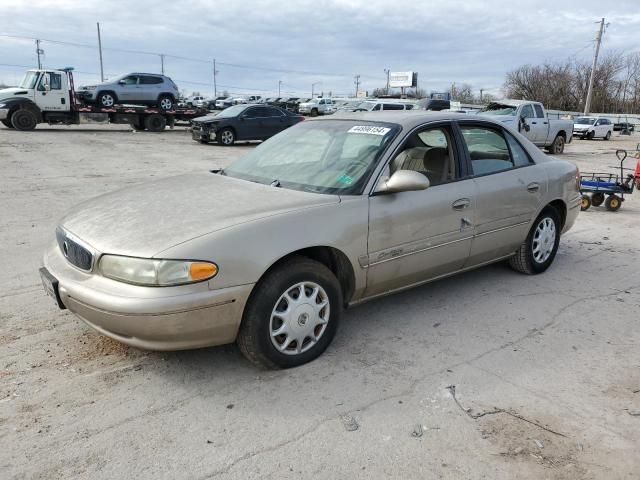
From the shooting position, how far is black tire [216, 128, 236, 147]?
1858 cm

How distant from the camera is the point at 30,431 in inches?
103

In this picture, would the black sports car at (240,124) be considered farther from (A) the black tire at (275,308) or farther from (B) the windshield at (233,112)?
(A) the black tire at (275,308)

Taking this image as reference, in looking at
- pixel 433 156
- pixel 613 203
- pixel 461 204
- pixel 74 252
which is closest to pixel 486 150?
pixel 433 156

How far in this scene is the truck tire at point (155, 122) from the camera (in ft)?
79.0

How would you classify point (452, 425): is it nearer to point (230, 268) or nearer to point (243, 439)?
point (243, 439)

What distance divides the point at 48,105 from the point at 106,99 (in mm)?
2664

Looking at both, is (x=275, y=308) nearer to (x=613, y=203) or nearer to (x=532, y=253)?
(x=532, y=253)

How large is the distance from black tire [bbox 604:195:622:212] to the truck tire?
20181 mm

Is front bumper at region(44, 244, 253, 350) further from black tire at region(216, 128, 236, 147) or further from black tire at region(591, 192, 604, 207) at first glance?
black tire at region(216, 128, 236, 147)

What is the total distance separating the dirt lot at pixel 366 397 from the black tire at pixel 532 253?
0.32m

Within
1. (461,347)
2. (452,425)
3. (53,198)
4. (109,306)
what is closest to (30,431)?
Result: (109,306)

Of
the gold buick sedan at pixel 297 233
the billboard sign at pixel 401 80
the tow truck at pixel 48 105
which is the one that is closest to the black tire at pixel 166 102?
the tow truck at pixel 48 105

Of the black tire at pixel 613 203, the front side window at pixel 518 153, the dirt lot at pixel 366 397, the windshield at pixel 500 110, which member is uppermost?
the windshield at pixel 500 110

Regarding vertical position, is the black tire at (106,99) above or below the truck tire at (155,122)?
above
